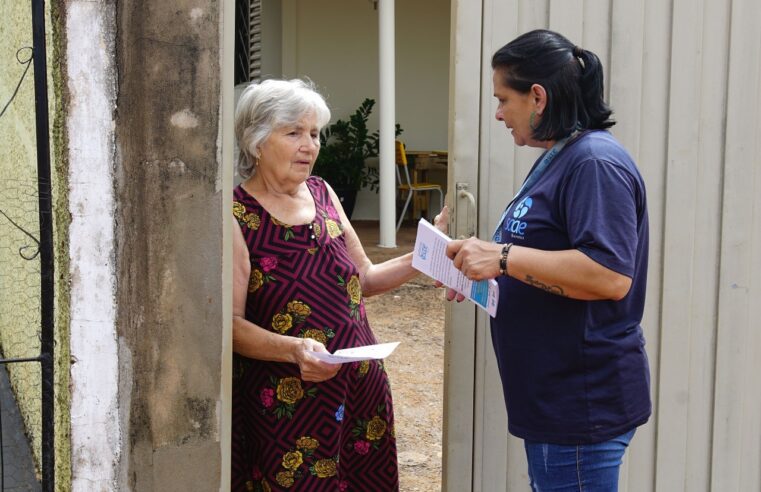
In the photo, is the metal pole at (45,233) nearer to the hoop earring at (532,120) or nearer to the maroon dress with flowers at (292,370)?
the maroon dress with flowers at (292,370)

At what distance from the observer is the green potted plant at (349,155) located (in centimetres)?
1216

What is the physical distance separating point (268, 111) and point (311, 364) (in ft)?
2.43

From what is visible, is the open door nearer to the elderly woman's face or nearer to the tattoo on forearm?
the elderly woman's face

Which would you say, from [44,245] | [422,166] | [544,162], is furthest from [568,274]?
[422,166]

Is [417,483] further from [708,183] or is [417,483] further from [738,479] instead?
[708,183]

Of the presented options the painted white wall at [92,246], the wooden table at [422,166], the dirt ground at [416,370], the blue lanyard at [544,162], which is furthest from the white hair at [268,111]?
the wooden table at [422,166]

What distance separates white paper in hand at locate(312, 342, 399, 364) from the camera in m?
2.46

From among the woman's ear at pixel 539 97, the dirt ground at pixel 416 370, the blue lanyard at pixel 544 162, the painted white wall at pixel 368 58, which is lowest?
the dirt ground at pixel 416 370

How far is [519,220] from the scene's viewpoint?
243cm

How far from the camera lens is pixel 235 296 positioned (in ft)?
8.93

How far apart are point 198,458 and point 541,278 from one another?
1031 millimetres

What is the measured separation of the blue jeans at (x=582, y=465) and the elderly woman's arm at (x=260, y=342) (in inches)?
25.0

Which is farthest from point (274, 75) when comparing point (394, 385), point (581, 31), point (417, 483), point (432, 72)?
point (581, 31)

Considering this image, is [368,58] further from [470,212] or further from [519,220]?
[519,220]
